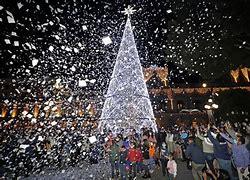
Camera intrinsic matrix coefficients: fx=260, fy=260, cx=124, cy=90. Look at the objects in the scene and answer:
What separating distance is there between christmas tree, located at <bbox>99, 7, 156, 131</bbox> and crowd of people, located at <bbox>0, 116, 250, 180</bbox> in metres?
0.65

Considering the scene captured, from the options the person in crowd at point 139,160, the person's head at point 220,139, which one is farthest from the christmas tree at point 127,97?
the person's head at point 220,139

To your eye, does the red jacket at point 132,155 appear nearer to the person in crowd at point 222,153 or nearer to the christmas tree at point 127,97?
the person in crowd at point 222,153

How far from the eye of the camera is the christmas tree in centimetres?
1467

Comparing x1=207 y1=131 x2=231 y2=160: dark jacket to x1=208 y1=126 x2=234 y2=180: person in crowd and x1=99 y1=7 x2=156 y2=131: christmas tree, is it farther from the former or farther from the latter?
x1=99 y1=7 x2=156 y2=131: christmas tree

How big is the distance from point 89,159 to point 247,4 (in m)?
10.8

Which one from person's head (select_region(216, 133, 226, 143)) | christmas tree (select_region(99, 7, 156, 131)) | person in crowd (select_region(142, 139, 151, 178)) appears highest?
christmas tree (select_region(99, 7, 156, 131))

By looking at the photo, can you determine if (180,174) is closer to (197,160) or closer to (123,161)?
(123,161)

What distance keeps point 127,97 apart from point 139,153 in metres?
4.88

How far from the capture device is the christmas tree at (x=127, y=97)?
1467 centimetres

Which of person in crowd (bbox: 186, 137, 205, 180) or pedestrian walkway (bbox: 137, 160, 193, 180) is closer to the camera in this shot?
person in crowd (bbox: 186, 137, 205, 180)

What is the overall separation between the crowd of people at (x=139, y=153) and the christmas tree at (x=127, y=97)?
65 cm

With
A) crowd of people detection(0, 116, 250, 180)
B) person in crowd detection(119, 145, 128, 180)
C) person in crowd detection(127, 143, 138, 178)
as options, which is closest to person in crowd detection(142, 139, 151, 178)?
crowd of people detection(0, 116, 250, 180)

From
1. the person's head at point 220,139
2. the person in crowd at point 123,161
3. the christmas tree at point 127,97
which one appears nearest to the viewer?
the person's head at point 220,139

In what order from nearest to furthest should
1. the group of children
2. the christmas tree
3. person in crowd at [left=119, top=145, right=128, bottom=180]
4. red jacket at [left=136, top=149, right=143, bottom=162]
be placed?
person in crowd at [left=119, top=145, right=128, bottom=180], the group of children, red jacket at [left=136, top=149, right=143, bottom=162], the christmas tree
